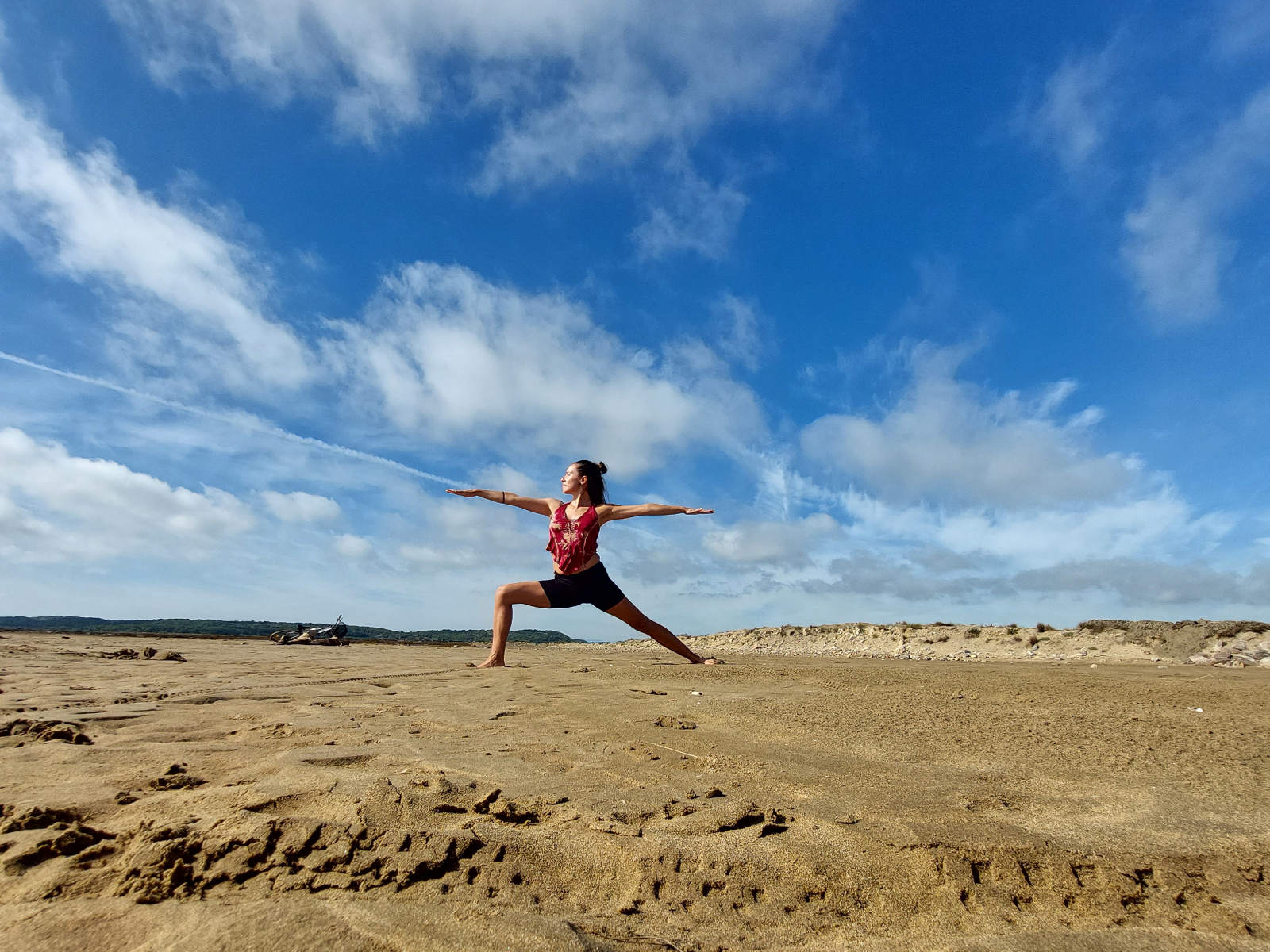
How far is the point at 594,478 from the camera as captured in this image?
824 cm

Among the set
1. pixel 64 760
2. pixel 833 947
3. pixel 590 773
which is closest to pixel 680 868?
pixel 833 947

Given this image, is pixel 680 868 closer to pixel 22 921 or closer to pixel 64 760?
pixel 22 921

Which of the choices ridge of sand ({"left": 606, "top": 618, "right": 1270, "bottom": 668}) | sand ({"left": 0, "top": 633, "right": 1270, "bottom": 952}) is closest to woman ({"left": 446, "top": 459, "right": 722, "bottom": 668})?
sand ({"left": 0, "top": 633, "right": 1270, "bottom": 952})

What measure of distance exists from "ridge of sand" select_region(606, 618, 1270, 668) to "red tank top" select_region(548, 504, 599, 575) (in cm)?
751

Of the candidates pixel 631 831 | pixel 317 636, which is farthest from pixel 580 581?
pixel 317 636

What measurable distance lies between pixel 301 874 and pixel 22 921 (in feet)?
1.78

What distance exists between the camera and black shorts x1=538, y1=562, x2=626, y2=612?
7691mm

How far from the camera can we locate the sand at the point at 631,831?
1520 millimetres

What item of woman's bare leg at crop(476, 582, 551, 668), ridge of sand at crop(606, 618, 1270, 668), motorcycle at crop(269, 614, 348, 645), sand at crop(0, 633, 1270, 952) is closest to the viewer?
sand at crop(0, 633, 1270, 952)

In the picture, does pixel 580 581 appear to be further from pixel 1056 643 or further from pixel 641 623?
pixel 1056 643

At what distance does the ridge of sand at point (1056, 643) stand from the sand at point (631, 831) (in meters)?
8.09

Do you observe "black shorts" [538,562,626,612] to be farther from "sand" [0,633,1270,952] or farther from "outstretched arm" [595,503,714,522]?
"sand" [0,633,1270,952]

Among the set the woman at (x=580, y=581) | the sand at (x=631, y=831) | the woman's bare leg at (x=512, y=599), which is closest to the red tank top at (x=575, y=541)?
the woman at (x=580, y=581)

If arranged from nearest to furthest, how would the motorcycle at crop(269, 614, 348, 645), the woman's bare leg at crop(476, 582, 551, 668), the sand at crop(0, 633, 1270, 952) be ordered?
the sand at crop(0, 633, 1270, 952) → the woman's bare leg at crop(476, 582, 551, 668) → the motorcycle at crop(269, 614, 348, 645)
